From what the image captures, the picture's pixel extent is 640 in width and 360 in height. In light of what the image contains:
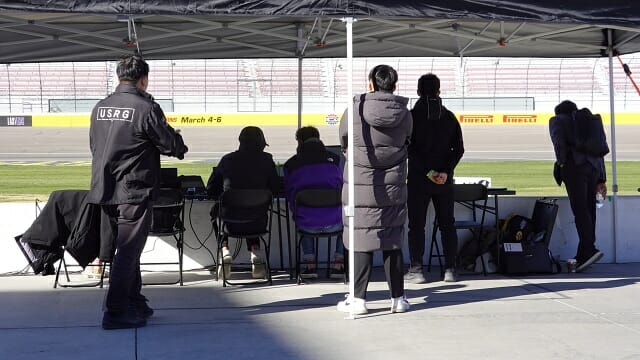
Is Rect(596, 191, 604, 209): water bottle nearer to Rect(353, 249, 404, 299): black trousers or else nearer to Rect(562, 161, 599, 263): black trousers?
Rect(562, 161, 599, 263): black trousers

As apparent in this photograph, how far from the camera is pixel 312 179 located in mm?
7512

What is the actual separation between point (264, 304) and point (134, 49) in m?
4.44

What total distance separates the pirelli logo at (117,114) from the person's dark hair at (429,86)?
9.35 feet

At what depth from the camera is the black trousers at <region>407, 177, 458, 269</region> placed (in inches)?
298

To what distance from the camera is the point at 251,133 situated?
7.72m

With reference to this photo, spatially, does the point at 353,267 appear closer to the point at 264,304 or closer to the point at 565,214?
the point at 264,304

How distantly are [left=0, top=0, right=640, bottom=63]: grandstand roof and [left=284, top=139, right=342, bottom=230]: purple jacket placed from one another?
1191mm

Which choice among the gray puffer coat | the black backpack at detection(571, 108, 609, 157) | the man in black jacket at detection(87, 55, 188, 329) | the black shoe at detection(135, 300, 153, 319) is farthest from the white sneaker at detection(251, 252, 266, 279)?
the black backpack at detection(571, 108, 609, 157)

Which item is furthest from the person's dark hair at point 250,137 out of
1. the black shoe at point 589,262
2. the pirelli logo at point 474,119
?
the pirelli logo at point 474,119

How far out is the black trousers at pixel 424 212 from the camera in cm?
757

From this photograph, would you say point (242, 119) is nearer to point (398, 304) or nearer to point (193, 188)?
point (193, 188)

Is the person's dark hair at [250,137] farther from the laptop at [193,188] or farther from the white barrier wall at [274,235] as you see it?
the white barrier wall at [274,235]

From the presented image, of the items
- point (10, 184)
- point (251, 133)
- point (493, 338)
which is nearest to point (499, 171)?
point (10, 184)

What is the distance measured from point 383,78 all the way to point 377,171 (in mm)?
655
